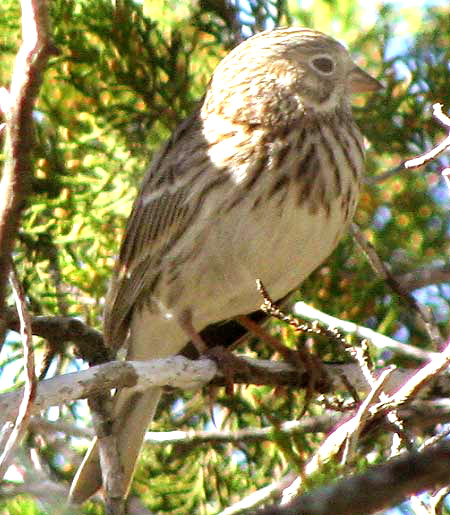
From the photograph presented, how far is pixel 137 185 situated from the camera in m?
4.45

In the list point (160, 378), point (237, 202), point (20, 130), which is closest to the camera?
point (20, 130)

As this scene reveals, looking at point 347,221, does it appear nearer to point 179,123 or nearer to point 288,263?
point 288,263

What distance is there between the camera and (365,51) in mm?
4801

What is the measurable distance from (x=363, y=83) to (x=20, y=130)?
2.75m

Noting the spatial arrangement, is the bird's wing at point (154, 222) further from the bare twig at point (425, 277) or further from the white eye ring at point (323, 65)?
the bare twig at point (425, 277)

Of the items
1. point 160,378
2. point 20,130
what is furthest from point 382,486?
point 160,378

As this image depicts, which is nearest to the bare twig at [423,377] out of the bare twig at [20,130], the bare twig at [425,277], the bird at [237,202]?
the bare twig at [20,130]

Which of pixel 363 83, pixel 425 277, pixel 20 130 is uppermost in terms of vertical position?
pixel 20 130

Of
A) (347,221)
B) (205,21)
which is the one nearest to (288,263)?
(347,221)

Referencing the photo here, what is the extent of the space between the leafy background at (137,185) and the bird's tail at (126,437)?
0.63 ft

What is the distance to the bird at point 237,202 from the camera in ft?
12.1

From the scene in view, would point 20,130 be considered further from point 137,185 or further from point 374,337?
point 137,185

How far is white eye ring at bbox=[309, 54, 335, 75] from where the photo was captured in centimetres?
429

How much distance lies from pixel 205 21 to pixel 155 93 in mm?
405
